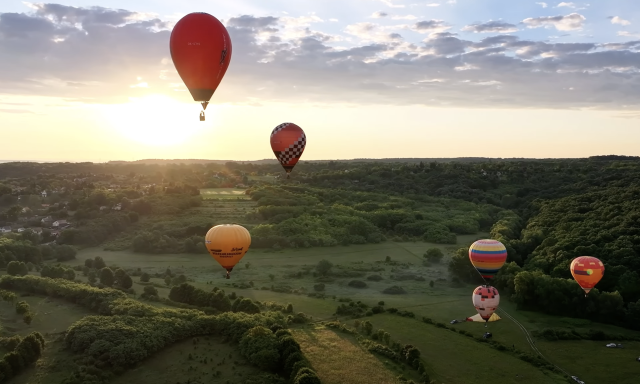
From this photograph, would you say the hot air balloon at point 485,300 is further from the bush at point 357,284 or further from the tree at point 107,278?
the tree at point 107,278

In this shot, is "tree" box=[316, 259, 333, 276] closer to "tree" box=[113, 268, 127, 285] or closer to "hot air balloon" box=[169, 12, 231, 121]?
"tree" box=[113, 268, 127, 285]

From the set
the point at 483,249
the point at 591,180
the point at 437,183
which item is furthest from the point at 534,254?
the point at 437,183

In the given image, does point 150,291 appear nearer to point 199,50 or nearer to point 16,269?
point 16,269

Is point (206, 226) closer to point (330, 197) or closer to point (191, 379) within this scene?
point (330, 197)

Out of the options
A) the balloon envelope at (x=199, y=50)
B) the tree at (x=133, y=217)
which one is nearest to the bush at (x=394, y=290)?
the balloon envelope at (x=199, y=50)

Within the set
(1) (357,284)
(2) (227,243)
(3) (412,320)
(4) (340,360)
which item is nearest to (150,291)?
(2) (227,243)

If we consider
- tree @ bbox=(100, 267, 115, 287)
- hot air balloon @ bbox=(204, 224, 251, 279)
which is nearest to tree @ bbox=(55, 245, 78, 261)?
tree @ bbox=(100, 267, 115, 287)
